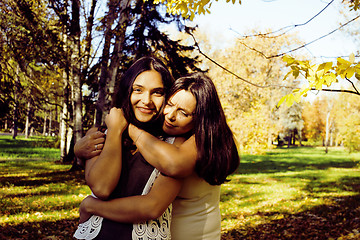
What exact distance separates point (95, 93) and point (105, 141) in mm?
12650

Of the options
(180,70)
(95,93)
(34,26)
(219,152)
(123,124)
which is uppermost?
(34,26)

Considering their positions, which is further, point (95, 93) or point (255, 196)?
point (95, 93)

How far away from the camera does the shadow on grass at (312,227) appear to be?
6188mm

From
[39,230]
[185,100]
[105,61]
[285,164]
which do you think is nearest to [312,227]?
[39,230]

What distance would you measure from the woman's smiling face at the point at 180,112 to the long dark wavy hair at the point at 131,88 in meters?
0.08

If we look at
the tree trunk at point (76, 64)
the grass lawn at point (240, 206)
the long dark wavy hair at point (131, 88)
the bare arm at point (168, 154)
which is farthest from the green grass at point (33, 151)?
the bare arm at point (168, 154)

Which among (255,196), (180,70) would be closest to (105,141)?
(255,196)

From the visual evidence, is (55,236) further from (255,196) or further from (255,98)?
(255,98)

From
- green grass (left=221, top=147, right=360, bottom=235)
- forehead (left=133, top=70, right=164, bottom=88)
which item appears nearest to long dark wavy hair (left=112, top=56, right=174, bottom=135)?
forehead (left=133, top=70, right=164, bottom=88)

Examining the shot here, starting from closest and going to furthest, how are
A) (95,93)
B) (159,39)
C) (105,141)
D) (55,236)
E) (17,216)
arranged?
(105,141) < (55,236) < (17,216) < (159,39) < (95,93)

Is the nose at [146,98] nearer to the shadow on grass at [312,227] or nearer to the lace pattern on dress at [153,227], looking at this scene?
the lace pattern on dress at [153,227]

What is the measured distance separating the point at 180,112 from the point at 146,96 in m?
0.23

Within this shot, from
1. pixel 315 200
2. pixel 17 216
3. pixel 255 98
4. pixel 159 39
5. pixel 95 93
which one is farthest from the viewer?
pixel 255 98

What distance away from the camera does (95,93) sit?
13.9 metres
